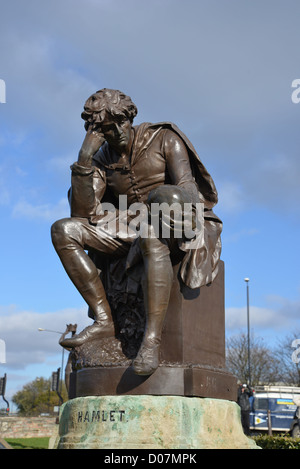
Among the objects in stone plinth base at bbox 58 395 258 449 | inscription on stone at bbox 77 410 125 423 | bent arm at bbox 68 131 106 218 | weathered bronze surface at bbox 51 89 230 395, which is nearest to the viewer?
stone plinth base at bbox 58 395 258 449

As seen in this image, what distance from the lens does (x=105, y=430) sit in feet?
13.7

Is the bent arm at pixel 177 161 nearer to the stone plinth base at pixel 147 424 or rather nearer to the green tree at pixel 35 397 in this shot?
the stone plinth base at pixel 147 424

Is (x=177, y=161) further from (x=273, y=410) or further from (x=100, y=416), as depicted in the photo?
Answer: (x=273, y=410)

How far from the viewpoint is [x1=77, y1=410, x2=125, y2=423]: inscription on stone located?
4191 millimetres

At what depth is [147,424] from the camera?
13.5ft

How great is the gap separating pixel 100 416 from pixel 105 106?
2.66 m

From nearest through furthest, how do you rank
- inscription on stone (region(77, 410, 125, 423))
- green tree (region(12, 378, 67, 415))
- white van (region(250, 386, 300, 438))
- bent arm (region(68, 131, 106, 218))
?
1. inscription on stone (region(77, 410, 125, 423))
2. bent arm (region(68, 131, 106, 218))
3. white van (region(250, 386, 300, 438))
4. green tree (region(12, 378, 67, 415))

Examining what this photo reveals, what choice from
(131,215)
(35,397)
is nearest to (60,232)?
(131,215)

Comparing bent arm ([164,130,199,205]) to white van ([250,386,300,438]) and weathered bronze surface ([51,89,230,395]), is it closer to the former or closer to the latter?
weathered bronze surface ([51,89,230,395])

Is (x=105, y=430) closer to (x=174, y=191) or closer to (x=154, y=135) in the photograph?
(x=174, y=191)

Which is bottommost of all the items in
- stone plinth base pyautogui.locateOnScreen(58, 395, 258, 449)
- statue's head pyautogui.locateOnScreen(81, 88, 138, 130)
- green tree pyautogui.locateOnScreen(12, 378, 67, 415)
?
stone plinth base pyautogui.locateOnScreen(58, 395, 258, 449)

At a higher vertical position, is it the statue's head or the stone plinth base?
Result: the statue's head

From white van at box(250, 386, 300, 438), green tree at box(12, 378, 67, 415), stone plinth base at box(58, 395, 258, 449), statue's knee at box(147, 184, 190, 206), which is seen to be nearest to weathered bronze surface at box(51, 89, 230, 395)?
statue's knee at box(147, 184, 190, 206)
